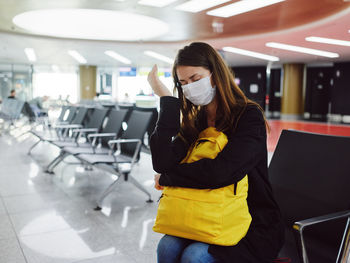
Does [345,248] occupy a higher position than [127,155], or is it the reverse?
[345,248]

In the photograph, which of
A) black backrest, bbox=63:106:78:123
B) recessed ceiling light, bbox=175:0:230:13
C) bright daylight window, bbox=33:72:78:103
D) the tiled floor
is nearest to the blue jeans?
the tiled floor

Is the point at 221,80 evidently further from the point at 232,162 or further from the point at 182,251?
the point at 182,251

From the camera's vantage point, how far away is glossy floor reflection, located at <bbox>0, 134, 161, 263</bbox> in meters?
2.46

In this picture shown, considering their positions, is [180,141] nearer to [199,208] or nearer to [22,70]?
[199,208]

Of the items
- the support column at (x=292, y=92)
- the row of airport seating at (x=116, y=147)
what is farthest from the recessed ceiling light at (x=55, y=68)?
the row of airport seating at (x=116, y=147)

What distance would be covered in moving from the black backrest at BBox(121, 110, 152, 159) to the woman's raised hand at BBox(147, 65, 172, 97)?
2.22m

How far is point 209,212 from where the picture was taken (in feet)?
4.04

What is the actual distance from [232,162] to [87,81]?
24395 mm

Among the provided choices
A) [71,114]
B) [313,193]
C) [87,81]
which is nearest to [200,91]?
[313,193]

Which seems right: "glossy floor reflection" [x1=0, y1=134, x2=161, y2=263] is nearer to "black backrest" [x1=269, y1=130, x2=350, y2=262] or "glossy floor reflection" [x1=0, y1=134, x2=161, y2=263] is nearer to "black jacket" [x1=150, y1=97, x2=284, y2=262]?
"black backrest" [x1=269, y1=130, x2=350, y2=262]

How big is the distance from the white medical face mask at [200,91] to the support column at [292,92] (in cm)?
1918

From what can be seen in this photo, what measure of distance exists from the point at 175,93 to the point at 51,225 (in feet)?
6.61

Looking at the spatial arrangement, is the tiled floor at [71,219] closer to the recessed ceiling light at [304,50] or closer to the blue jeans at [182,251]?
the blue jeans at [182,251]

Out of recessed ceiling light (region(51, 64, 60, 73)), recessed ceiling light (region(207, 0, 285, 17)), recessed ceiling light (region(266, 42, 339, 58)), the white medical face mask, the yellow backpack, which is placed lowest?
the yellow backpack
